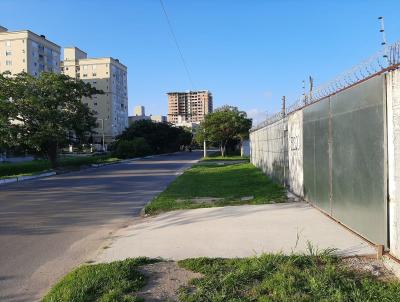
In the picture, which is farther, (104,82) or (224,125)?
(104,82)

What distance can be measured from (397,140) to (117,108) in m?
142

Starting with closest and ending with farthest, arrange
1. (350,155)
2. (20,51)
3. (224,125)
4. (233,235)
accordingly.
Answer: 1. (350,155)
2. (233,235)
3. (224,125)
4. (20,51)

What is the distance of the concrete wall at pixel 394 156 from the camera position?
5461 millimetres

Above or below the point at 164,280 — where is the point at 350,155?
above

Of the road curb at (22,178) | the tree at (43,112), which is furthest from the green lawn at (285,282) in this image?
the tree at (43,112)

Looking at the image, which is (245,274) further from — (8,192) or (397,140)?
(8,192)

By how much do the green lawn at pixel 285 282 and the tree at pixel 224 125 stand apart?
46320 mm

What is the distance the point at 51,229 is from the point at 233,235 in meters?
4.09

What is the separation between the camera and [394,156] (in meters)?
5.59

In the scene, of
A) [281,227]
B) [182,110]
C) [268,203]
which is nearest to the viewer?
[281,227]

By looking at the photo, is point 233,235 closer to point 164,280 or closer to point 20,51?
point 164,280

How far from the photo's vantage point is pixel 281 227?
789 cm

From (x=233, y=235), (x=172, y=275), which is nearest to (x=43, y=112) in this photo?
(x=233, y=235)

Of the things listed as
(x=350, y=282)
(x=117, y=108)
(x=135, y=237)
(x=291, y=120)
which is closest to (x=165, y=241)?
(x=135, y=237)
